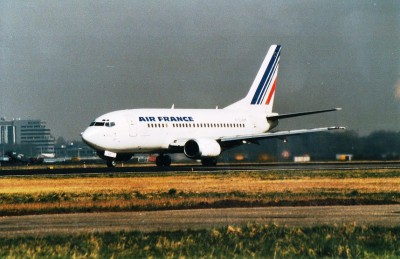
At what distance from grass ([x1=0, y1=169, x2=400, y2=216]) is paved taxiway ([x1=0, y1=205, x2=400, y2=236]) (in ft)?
7.23

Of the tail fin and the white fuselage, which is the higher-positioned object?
the tail fin

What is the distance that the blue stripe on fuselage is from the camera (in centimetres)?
8481

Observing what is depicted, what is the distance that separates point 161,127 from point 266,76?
61.2 feet

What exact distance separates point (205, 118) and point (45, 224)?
51.7m

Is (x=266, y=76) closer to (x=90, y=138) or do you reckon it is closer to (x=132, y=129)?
(x=132, y=129)

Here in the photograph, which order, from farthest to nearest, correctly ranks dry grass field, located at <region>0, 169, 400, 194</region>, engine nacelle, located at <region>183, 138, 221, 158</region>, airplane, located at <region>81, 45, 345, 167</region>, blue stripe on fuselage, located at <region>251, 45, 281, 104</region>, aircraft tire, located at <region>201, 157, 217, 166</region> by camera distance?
blue stripe on fuselage, located at <region>251, 45, 281, 104</region>, aircraft tire, located at <region>201, 157, 217, 166</region>, engine nacelle, located at <region>183, 138, 221, 158</region>, airplane, located at <region>81, 45, 345, 167</region>, dry grass field, located at <region>0, 169, 400, 194</region>

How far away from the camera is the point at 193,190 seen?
41.0 m

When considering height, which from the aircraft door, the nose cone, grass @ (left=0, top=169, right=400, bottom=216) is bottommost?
grass @ (left=0, top=169, right=400, bottom=216)

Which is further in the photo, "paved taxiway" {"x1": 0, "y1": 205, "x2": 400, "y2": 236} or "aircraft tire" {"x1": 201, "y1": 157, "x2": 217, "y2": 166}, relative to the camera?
"aircraft tire" {"x1": 201, "y1": 157, "x2": 217, "y2": 166}

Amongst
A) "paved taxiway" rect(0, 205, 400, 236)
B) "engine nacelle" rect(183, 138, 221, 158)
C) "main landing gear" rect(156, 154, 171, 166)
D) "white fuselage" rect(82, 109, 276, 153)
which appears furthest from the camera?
"main landing gear" rect(156, 154, 171, 166)

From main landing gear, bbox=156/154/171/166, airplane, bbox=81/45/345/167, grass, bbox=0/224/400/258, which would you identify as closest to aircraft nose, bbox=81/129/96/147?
airplane, bbox=81/45/345/167

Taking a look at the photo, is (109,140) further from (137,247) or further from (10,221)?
(137,247)

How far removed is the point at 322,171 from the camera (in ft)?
190

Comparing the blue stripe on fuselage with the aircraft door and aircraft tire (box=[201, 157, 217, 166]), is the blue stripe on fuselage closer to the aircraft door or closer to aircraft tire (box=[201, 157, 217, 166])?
aircraft tire (box=[201, 157, 217, 166])
